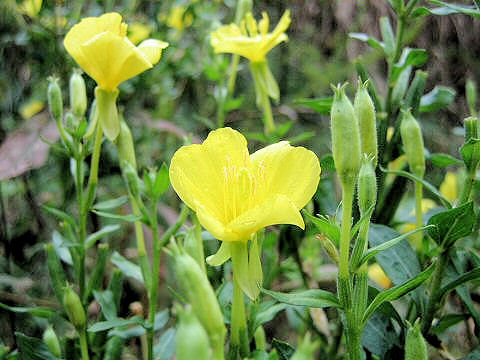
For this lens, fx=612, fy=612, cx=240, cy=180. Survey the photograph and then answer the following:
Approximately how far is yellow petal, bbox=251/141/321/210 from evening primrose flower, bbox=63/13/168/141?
0.64 ft

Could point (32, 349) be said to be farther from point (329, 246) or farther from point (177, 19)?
point (177, 19)

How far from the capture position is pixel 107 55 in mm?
668

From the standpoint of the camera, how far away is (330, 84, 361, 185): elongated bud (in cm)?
51

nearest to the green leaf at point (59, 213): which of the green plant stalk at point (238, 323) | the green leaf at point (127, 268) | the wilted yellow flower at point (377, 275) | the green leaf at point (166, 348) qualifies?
the green leaf at point (127, 268)

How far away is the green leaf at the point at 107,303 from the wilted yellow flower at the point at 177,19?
81 cm

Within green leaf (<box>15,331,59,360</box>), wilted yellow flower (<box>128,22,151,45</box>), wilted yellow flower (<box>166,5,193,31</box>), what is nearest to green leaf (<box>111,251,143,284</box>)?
green leaf (<box>15,331,59,360</box>)

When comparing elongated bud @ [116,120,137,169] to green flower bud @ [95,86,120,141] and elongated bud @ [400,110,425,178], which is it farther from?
elongated bud @ [400,110,425,178]

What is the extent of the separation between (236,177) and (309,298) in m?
0.13

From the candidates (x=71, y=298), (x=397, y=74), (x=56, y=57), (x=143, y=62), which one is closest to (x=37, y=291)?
(x=56, y=57)

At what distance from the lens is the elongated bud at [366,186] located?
21.3 inches

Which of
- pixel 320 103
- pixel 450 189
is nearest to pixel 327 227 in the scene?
pixel 320 103

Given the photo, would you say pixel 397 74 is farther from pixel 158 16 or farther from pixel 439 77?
pixel 439 77

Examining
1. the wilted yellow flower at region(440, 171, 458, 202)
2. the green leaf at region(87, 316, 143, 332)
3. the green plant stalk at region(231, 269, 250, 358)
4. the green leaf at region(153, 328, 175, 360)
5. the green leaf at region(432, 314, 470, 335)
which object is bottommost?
the wilted yellow flower at region(440, 171, 458, 202)

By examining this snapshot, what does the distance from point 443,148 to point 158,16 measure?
1.08 meters
